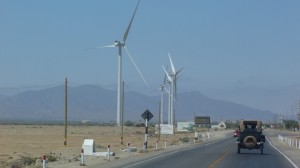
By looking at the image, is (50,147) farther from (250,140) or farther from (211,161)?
(211,161)

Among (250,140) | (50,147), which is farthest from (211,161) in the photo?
(50,147)

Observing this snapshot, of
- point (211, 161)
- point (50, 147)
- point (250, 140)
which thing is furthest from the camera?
point (50, 147)

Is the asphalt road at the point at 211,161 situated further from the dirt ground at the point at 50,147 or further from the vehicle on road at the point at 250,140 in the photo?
the dirt ground at the point at 50,147

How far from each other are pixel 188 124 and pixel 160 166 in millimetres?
122327

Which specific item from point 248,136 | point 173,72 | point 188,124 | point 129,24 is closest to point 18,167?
point 248,136

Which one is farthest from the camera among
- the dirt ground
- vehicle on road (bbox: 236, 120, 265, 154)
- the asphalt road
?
vehicle on road (bbox: 236, 120, 265, 154)

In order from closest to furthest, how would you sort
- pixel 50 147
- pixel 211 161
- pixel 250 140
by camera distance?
1. pixel 211 161
2. pixel 250 140
3. pixel 50 147

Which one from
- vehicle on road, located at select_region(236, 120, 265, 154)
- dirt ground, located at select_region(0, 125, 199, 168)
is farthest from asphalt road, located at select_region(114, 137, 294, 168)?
dirt ground, located at select_region(0, 125, 199, 168)

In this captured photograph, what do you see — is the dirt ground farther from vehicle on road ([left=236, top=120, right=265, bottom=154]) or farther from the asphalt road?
vehicle on road ([left=236, top=120, right=265, bottom=154])

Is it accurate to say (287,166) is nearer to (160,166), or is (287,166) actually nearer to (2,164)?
(160,166)

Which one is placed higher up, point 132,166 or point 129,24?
point 129,24

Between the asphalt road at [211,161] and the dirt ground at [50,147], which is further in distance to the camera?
the dirt ground at [50,147]

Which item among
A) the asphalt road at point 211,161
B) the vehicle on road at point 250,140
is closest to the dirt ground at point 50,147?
the asphalt road at point 211,161

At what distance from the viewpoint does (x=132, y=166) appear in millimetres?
32500
